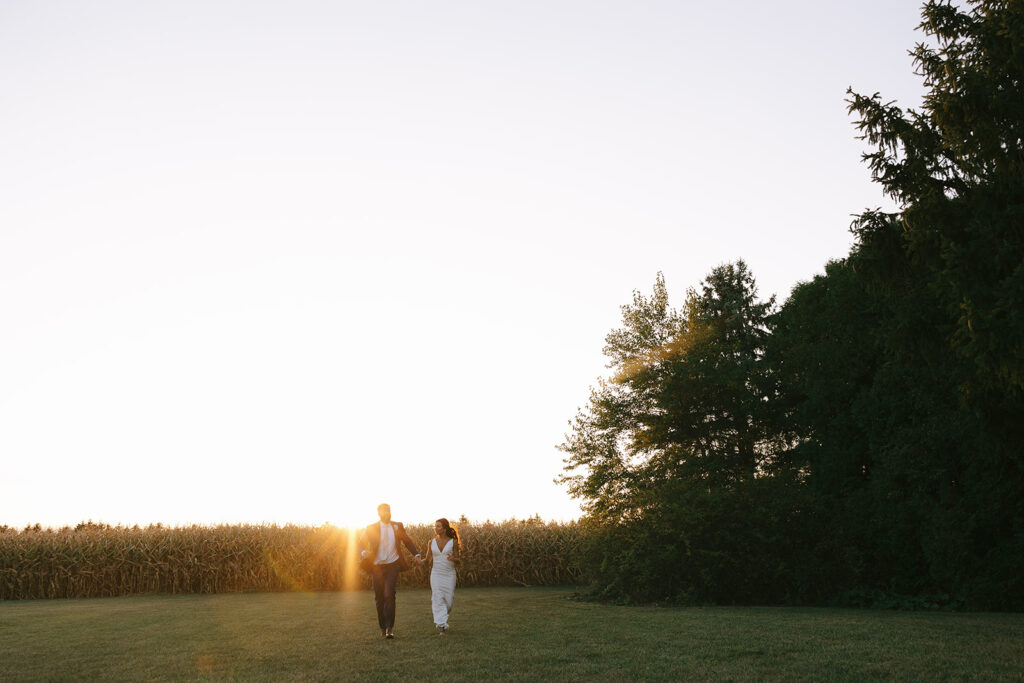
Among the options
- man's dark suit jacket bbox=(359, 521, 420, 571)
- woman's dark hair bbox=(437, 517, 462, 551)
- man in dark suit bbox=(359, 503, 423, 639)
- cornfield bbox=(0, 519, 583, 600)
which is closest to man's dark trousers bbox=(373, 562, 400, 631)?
man in dark suit bbox=(359, 503, 423, 639)

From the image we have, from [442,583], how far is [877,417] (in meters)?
14.1

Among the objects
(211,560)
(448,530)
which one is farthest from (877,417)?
(211,560)

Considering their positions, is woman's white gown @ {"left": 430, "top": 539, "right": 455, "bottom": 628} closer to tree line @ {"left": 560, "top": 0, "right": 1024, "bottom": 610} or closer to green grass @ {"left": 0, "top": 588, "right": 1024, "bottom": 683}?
green grass @ {"left": 0, "top": 588, "right": 1024, "bottom": 683}

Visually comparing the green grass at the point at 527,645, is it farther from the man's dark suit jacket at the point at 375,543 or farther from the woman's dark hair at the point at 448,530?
the woman's dark hair at the point at 448,530

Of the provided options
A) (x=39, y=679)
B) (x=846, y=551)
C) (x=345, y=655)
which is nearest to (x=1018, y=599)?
(x=846, y=551)

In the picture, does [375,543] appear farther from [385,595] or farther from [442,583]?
[442,583]

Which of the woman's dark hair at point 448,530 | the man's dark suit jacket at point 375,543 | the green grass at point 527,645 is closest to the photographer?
the green grass at point 527,645

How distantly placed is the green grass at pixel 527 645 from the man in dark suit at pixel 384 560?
1.55ft

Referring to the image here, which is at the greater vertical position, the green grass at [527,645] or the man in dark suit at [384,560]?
the man in dark suit at [384,560]

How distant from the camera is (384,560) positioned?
13953 millimetres

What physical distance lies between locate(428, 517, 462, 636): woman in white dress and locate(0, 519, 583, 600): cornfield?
42.3 feet

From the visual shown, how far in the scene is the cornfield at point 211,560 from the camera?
27.7 meters

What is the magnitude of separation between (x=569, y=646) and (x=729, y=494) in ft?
35.5

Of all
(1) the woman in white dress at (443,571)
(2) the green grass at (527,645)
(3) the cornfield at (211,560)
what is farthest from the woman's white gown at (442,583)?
(3) the cornfield at (211,560)
